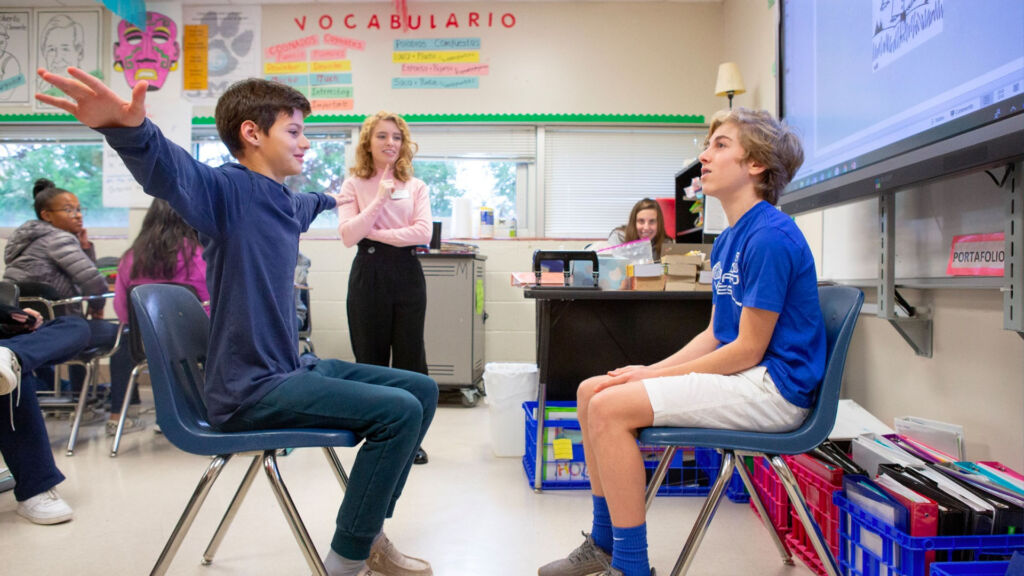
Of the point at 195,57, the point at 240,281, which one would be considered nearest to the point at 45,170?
the point at 195,57

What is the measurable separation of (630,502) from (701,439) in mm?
195

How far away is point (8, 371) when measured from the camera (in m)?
1.79

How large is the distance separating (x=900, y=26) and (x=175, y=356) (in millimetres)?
2040

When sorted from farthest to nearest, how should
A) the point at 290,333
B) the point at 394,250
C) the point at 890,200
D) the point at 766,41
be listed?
1. the point at 766,41
2. the point at 394,250
3. the point at 890,200
4. the point at 290,333

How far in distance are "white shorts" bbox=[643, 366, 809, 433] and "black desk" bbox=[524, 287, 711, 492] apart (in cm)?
103

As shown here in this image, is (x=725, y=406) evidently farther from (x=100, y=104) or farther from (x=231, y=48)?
(x=231, y=48)

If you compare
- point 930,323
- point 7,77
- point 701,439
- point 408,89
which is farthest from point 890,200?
point 7,77

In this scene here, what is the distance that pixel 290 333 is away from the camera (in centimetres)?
143

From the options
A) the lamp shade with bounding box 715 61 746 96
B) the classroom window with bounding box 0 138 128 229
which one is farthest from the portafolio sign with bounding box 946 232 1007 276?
the classroom window with bounding box 0 138 128 229

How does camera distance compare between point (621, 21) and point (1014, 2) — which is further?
point (621, 21)

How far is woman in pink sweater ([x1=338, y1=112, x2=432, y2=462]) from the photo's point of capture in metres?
2.57

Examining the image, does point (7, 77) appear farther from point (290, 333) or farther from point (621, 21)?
point (290, 333)

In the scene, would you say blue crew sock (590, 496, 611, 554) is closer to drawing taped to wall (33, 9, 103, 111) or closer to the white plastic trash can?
the white plastic trash can

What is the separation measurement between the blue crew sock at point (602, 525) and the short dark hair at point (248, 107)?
117 centimetres
